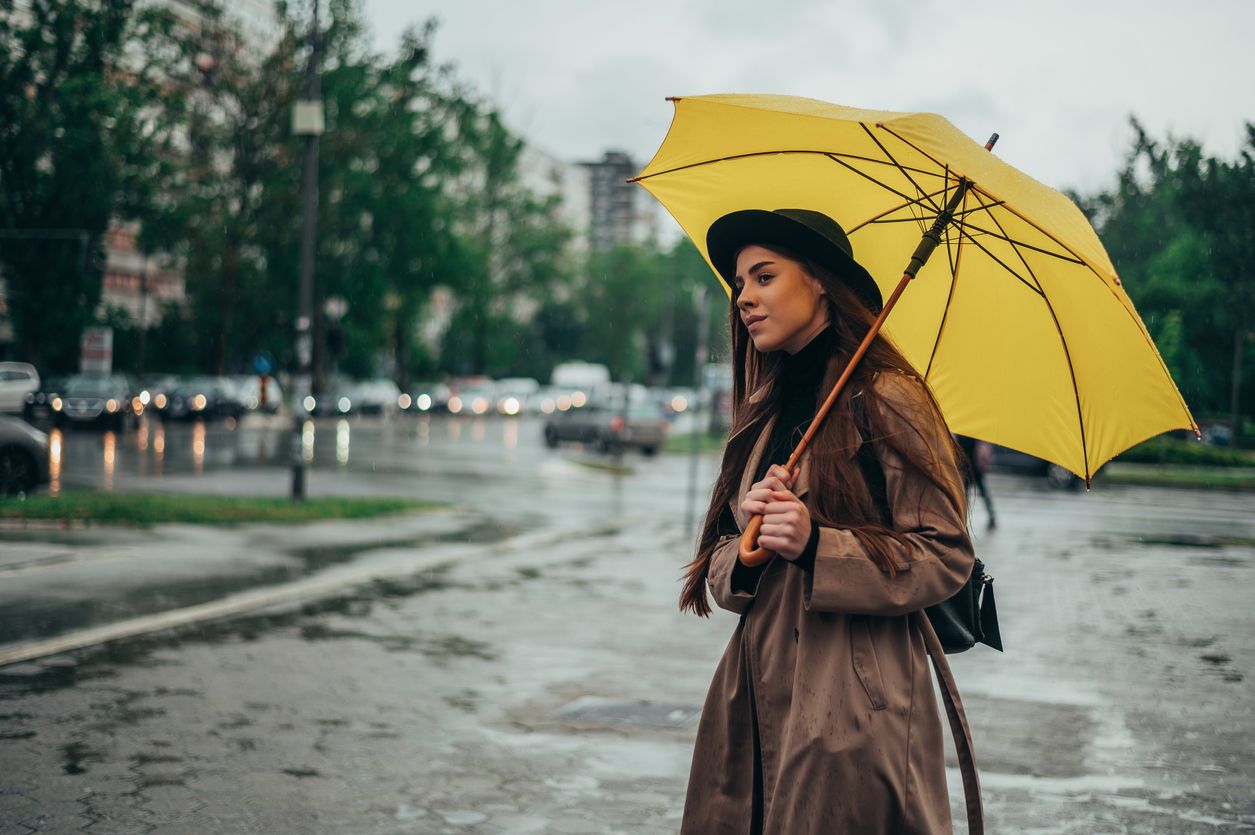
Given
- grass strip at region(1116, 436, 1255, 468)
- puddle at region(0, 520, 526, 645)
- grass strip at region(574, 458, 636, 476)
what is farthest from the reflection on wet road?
grass strip at region(1116, 436, 1255, 468)

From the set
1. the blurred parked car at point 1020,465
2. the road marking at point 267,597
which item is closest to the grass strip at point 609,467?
the blurred parked car at point 1020,465

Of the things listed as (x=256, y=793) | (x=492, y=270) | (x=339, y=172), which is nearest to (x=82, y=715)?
(x=256, y=793)

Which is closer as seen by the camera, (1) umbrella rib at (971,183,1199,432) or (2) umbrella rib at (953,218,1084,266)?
(1) umbrella rib at (971,183,1199,432)

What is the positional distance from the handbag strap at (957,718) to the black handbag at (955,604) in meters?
0.07

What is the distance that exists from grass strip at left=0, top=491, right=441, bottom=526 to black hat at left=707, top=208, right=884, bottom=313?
1302cm

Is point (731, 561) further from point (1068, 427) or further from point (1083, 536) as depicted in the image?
point (1083, 536)

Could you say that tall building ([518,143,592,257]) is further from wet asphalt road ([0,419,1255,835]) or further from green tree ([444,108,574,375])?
wet asphalt road ([0,419,1255,835])

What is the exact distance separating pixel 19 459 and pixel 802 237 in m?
16.2

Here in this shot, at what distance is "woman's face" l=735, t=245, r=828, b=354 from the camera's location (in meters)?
2.96

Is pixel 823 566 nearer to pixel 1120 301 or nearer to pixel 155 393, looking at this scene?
pixel 1120 301

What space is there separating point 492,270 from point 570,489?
185 feet

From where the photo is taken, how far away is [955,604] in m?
3.01

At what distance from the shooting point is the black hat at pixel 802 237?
9.78 ft

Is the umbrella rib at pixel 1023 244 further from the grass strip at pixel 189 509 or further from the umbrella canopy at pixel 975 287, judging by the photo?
the grass strip at pixel 189 509
